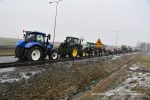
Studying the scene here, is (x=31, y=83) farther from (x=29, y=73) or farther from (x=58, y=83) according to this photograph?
(x=58, y=83)

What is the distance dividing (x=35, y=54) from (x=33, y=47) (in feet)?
2.38

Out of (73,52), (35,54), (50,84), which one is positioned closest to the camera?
(50,84)

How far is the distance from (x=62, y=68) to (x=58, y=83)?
3.33 m

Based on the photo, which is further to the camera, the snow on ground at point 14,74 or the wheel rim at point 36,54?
the wheel rim at point 36,54

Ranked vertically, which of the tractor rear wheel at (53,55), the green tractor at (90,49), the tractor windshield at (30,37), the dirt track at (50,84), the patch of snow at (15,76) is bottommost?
the dirt track at (50,84)

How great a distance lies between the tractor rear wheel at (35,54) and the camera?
1615cm

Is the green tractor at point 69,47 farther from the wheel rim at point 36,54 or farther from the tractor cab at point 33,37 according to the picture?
the wheel rim at point 36,54

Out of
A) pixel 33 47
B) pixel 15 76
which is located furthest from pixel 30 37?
pixel 15 76

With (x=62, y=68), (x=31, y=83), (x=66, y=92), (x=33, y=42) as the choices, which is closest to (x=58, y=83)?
(x=66, y=92)

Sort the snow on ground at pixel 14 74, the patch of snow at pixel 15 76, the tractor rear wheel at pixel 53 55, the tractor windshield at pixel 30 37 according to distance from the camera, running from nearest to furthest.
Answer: the patch of snow at pixel 15 76, the snow on ground at pixel 14 74, the tractor windshield at pixel 30 37, the tractor rear wheel at pixel 53 55

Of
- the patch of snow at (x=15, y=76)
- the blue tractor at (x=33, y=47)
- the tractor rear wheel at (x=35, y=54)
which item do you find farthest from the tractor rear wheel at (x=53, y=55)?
the patch of snow at (x=15, y=76)

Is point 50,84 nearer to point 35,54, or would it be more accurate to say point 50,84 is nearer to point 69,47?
point 35,54

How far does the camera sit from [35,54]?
55.3 ft

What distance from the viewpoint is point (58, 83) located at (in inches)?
554
